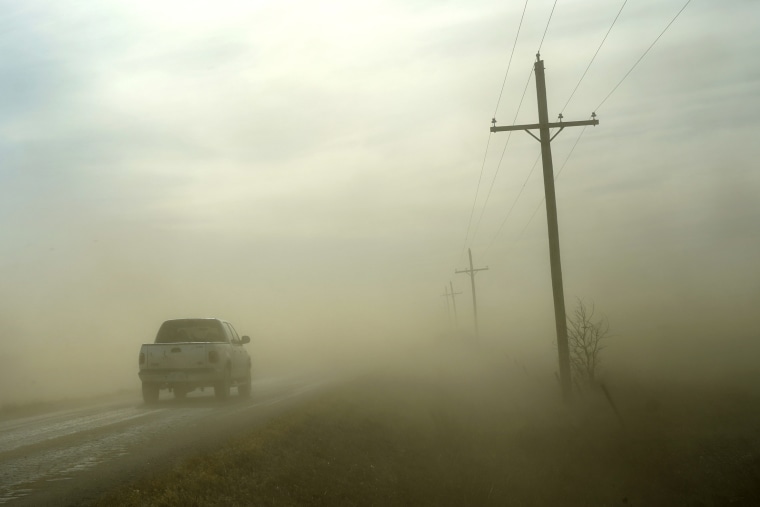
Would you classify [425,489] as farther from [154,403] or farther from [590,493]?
[154,403]

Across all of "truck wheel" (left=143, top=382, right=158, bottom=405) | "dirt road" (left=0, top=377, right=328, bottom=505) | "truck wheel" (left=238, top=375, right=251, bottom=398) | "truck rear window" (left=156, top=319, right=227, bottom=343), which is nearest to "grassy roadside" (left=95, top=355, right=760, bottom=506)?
"dirt road" (left=0, top=377, right=328, bottom=505)

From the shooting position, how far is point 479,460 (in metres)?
17.9

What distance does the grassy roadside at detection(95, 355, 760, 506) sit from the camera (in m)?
12.4

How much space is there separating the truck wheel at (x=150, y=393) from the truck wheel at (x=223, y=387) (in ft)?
5.81

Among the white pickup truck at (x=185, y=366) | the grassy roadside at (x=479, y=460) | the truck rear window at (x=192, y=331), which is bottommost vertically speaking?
the grassy roadside at (x=479, y=460)

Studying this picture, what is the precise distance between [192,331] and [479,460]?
11.3m

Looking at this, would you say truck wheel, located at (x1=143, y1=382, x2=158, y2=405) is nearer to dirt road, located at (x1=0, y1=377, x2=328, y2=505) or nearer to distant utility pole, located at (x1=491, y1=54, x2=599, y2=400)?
dirt road, located at (x1=0, y1=377, x2=328, y2=505)

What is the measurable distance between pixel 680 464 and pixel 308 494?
27.7 feet

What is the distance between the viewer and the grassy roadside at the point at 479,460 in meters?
12.4

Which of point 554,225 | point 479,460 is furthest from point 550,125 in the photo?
point 479,460

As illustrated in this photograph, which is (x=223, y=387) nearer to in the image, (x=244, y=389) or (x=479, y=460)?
(x=244, y=389)

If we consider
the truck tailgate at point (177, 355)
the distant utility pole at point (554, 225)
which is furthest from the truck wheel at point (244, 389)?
the distant utility pole at point (554, 225)

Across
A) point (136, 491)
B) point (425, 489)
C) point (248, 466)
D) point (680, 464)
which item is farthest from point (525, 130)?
point (136, 491)

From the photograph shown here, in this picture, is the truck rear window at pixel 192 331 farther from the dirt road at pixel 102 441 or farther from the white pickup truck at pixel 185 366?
the dirt road at pixel 102 441
